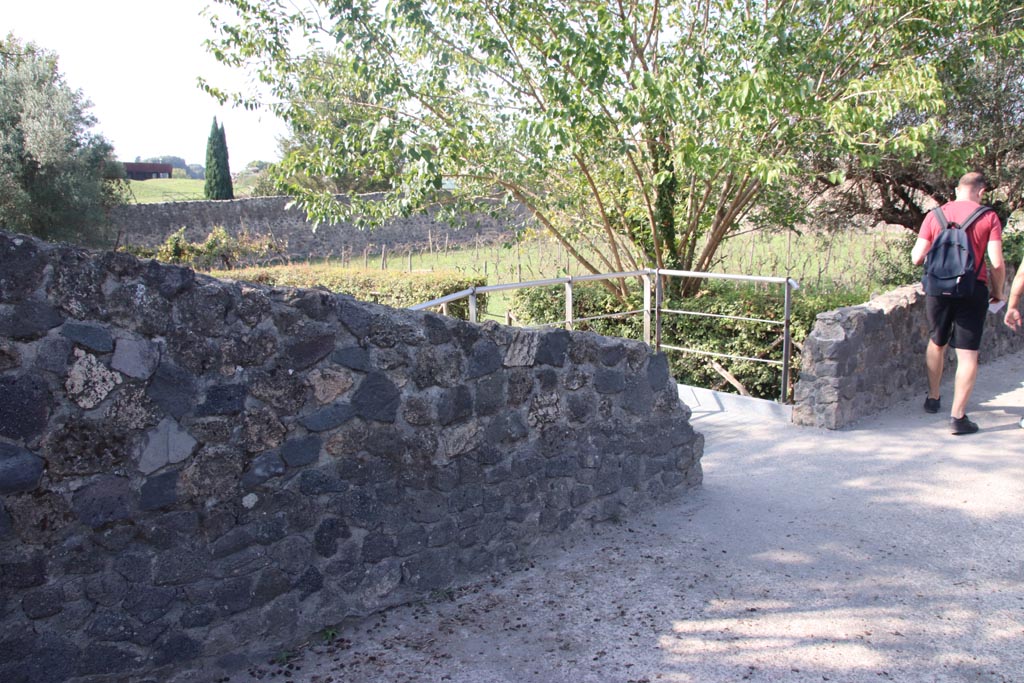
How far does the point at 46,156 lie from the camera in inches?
807

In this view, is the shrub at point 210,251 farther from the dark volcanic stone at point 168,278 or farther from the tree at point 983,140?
the dark volcanic stone at point 168,278

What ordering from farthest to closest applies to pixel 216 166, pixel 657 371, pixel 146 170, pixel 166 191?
pixel 146 170 → pixel 166 191 → pixel 216 166 → pixel 657 371

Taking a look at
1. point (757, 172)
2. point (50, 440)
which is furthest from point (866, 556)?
point (757, 172)

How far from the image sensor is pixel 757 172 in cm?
762

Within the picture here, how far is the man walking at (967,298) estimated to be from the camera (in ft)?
18.2

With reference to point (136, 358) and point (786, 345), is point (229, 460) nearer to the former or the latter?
point (136, 358)

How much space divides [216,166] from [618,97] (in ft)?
103

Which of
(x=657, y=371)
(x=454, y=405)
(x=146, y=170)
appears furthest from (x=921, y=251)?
(x=146, y=170)

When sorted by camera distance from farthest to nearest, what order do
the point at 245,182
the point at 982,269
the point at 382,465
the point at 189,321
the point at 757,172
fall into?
the point at 245,182 → the point at 757,172 → the point at 982,269 → the point at 382,465 → the point at 189,321

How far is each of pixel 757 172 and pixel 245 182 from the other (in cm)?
4787

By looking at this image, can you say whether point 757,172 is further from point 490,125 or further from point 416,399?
point 416,399

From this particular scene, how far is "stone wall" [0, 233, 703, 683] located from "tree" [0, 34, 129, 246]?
19.5 m

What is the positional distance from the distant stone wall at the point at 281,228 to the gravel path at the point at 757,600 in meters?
20.0

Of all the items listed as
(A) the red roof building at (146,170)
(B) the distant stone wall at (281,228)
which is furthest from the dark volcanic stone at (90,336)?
(A) the red roof building at (146,170)
